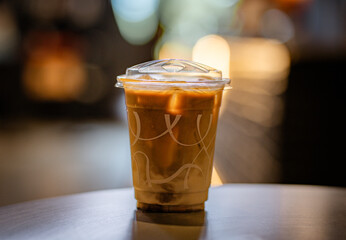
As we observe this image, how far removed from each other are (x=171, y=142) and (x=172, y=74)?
→ 0.12 meters

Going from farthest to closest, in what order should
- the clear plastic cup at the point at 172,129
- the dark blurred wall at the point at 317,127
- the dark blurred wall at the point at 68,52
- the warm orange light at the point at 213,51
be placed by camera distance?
the warm orange light at the point at 213,51
the dark blurred wall at the point at 68,52
the dark blurred wall at the point at 317,127
the clear plastic cup at the point at 172,129

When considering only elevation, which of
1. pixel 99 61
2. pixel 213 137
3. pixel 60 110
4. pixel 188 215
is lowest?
pixel 60 110

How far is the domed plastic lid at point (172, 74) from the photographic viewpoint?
0.82 m

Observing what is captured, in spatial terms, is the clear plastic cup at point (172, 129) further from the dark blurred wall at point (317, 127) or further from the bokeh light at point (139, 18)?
the bokeh light at point (139, 18)

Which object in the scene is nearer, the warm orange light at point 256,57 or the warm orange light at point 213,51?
the warm orange light at point 256,57

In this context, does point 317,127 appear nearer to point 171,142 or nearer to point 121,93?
point 171,142

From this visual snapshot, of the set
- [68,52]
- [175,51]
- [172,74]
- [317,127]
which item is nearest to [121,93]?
[68,52]

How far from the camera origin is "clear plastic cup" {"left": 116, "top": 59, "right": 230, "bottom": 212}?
812mm

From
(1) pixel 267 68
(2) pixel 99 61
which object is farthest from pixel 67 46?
(1) pixel 267 68

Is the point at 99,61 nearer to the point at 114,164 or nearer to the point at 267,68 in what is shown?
the point at 267,68

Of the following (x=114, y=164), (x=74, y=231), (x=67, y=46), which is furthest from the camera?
(x=67, y=46)

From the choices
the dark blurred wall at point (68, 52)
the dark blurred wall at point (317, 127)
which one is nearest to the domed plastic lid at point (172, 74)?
the dark blurred wall at point (317, 127)

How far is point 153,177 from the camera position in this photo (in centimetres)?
84

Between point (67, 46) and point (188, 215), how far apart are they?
6251mm
